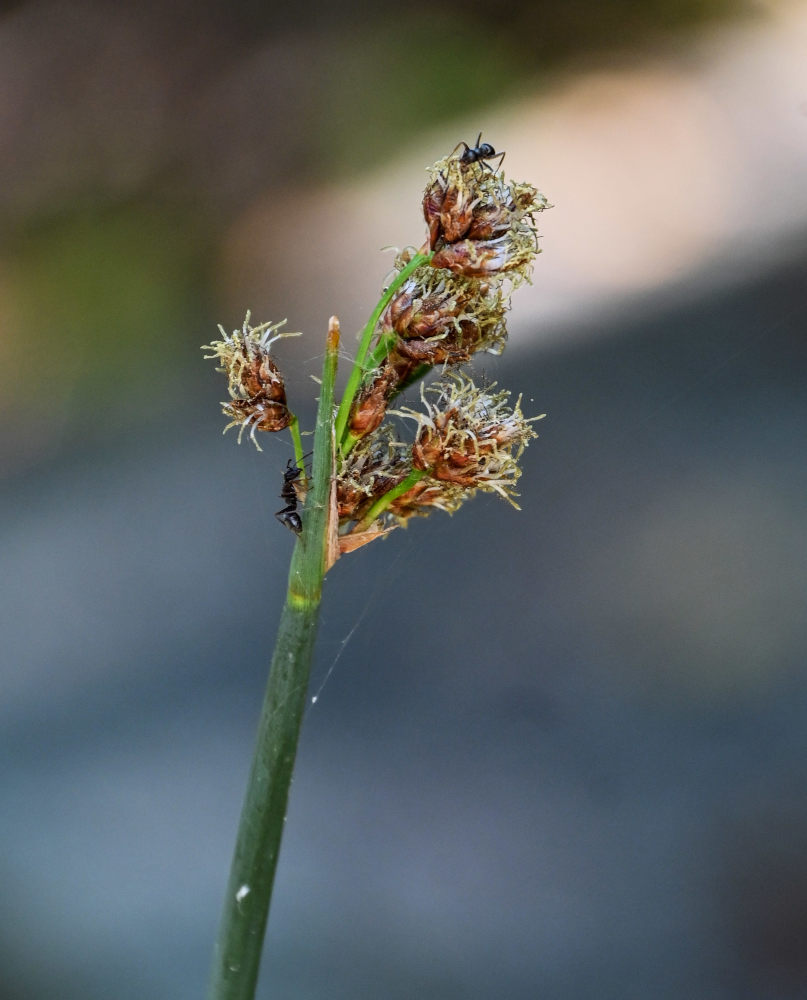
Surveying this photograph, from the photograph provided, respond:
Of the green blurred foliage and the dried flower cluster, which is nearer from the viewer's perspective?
the dried flower cluster

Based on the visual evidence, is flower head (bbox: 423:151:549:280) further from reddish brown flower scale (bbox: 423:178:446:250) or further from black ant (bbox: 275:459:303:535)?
black ant (bbox: 275:459:303:535)

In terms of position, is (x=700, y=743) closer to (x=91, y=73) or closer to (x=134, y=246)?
(x=134, y=246)

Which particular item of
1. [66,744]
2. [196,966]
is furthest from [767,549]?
[66,744]

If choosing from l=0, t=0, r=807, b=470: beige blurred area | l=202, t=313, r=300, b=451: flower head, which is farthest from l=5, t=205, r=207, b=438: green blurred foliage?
l=202, t=313, r=300, b=451: flower head

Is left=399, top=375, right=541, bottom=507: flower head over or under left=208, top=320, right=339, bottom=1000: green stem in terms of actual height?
over

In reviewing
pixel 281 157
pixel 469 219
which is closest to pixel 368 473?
pixel 469 219

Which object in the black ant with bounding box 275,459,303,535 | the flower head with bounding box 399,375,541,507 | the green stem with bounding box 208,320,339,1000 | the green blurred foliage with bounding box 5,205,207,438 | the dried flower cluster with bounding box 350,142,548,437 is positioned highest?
the green blurred foliage with bounding box 5,205,207,438

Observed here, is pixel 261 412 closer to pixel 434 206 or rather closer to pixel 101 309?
pixel 434 206
